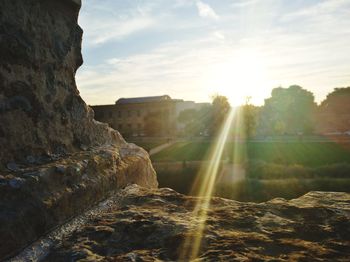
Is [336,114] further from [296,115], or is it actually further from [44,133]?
[44,133]

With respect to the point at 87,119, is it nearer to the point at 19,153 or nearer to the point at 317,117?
the point at 19,153

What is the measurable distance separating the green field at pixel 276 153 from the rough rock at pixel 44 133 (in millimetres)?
24849

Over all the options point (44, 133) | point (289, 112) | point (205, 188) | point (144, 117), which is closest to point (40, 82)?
point (44, 133)

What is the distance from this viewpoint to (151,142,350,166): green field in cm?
2664

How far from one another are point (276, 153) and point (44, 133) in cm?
3003

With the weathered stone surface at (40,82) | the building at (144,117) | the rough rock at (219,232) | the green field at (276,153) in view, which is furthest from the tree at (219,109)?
the rough rock at (219,232)

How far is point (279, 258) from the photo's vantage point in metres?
1.15

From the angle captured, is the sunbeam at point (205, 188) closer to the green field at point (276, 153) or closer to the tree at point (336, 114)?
the green field at point (276, 153)

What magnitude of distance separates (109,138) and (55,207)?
93cm

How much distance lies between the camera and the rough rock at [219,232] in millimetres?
1208

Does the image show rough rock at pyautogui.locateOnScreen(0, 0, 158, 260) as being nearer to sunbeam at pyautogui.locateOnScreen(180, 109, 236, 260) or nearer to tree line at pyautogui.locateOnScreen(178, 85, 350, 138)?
sunbeam at pyautogui.locateOnScreen(180, 109, 236, 260)

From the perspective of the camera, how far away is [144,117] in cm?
5528

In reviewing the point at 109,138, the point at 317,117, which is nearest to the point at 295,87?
the point at 317,117

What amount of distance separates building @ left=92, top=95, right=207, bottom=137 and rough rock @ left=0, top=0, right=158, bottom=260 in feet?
173
